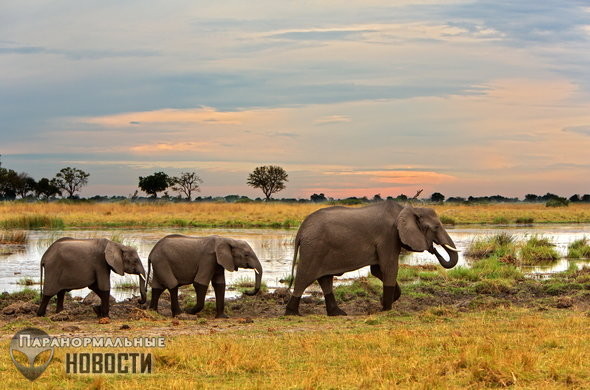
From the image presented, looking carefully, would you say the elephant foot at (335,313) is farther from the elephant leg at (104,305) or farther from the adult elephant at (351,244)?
the elephant leg at (104,305)

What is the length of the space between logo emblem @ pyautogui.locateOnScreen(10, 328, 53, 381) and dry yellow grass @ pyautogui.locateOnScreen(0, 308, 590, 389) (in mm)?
101

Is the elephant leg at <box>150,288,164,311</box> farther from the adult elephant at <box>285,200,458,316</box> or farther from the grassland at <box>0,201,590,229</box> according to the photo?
the grassland at <box>0,201,590,229</box>

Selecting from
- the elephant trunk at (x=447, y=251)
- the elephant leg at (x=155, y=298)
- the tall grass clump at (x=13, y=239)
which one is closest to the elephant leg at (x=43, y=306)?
the elephant leg at (x=155, y=298)

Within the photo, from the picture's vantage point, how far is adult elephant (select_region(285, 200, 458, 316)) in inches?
545

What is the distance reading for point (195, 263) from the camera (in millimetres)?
13969

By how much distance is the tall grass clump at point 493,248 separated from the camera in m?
25.1

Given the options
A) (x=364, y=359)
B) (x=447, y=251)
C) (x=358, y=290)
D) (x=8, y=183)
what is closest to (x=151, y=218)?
(x=358, y=290)

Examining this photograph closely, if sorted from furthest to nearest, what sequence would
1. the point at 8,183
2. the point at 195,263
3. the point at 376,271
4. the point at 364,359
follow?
the point at 8,183
the point at 376,271
the point at 195,263
the point at 364,359

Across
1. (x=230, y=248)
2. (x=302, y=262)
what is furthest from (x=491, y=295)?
(x=230, y=248)

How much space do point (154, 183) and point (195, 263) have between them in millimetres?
91114

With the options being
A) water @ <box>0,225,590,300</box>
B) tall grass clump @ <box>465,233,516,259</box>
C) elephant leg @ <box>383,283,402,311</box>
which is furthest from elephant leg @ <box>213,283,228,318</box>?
tall grass clump @ <box>465,233,516,259</box>

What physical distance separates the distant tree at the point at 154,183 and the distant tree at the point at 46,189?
12.5m

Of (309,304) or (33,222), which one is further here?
(33,222)

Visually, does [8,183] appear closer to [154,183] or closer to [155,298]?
[154,183]
